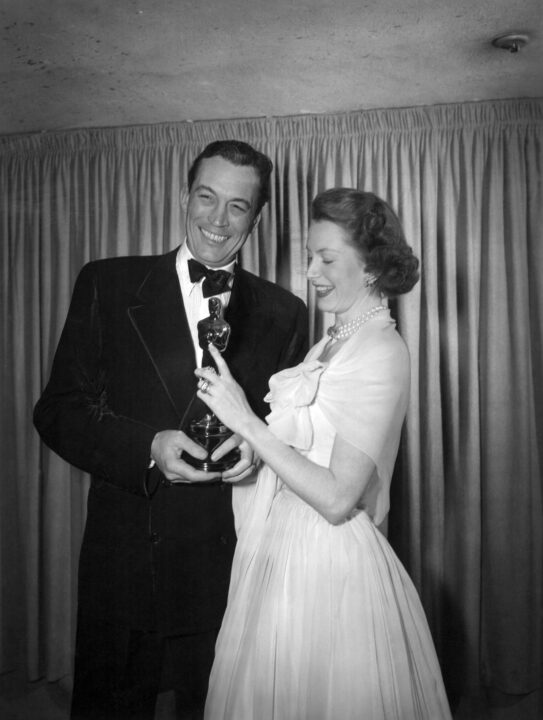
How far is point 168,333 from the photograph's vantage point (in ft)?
6.29

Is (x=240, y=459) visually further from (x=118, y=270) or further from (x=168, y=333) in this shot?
(x=118, y=270)

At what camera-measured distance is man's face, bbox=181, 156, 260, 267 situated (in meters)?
1.93

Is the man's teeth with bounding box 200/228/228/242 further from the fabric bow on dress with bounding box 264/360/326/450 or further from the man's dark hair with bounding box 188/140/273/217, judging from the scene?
the fabric bow on dress with bounding box 264/360/326/450

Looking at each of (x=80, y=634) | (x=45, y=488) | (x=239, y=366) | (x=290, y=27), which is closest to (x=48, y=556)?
(x=45, y=488)

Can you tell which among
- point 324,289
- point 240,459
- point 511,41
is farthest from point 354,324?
point 511,41

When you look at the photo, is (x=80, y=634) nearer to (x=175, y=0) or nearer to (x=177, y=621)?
(x=177, y=621)

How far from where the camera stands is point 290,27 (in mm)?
1831

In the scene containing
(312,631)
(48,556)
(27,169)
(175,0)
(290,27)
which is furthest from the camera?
(48,556)

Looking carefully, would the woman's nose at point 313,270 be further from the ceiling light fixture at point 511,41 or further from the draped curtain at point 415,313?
the ceiling light fixture at point 511,41

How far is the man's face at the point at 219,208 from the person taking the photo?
6.33 ft

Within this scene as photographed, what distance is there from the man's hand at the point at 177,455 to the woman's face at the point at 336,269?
21.8 inches

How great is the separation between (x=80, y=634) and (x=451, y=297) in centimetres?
184

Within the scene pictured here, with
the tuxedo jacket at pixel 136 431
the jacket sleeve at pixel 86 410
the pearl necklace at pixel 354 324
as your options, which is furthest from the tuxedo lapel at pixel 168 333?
the pearl necklace at pixel 354 324

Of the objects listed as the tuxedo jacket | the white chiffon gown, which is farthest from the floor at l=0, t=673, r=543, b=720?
the white chiffon gown
